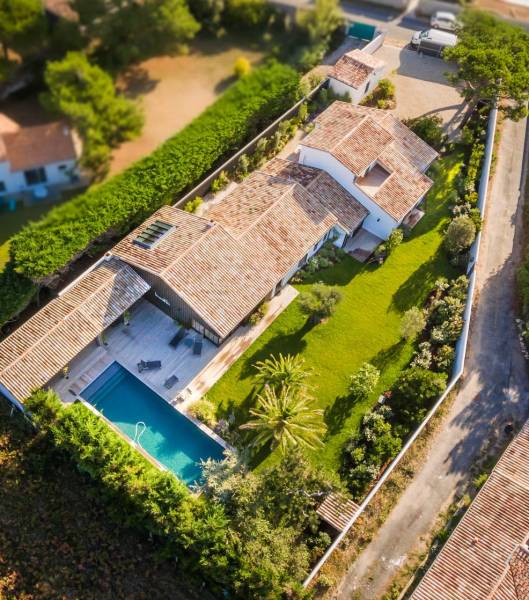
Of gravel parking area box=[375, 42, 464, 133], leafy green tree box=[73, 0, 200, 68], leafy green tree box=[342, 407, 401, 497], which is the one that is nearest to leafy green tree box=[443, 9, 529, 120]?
gravel parking area box=[375, 42, 464, 133]

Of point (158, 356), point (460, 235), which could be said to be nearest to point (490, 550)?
point (460, 235)

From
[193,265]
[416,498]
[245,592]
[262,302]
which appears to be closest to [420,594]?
[416,498]

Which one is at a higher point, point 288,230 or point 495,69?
point 495,69

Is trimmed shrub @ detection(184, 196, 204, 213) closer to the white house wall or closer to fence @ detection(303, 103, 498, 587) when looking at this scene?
the white house wall

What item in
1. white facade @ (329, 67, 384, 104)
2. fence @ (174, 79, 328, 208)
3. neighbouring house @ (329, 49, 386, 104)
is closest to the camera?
fence @ (174, 79, 328, 208)

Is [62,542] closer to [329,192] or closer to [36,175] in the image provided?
[36,175]

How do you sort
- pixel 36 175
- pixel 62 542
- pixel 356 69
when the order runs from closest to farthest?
A: 1. pixel 36 175
2. pixel 62 542
3. pixel 356 69
